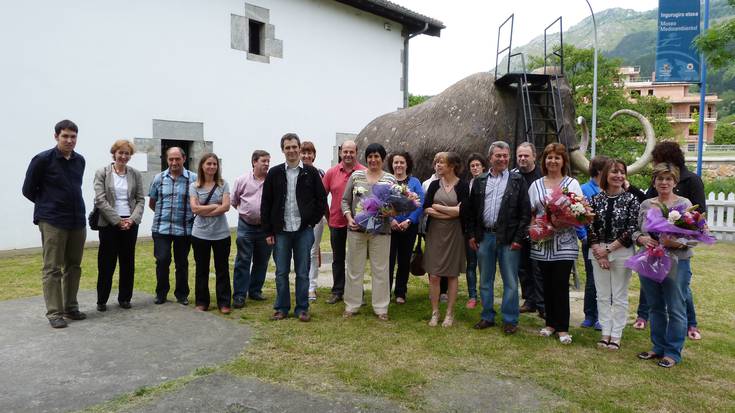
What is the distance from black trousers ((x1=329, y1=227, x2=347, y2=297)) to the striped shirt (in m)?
1.46

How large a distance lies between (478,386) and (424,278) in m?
3.51

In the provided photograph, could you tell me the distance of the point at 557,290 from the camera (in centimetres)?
430

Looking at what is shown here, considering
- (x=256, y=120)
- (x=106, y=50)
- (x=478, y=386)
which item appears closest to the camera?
(x=478, y=386)

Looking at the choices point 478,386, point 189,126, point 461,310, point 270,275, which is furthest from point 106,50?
point 478,386

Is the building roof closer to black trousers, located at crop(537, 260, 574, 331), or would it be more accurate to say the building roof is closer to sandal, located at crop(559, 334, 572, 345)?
black trousers, located at crop(537, 260, 574, 331)

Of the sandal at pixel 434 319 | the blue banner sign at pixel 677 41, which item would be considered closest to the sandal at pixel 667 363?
the sandal at pixel 434 319

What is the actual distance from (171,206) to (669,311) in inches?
174

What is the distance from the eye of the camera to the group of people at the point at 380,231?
4.10 m

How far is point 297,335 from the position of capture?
438 cm

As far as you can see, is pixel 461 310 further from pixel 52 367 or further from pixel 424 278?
pixel 52 367

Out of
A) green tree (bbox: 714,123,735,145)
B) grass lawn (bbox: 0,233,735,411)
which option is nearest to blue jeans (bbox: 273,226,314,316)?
grass lawn (bbox: 0,233,735,411)

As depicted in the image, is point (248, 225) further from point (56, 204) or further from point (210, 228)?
point (56, 204)

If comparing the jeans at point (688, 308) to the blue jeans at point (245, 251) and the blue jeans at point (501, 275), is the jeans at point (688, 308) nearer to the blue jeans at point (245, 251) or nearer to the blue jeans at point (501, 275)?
the blue jeans at point (501, 275)

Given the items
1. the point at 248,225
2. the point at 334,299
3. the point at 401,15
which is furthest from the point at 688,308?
the point at 401,15
